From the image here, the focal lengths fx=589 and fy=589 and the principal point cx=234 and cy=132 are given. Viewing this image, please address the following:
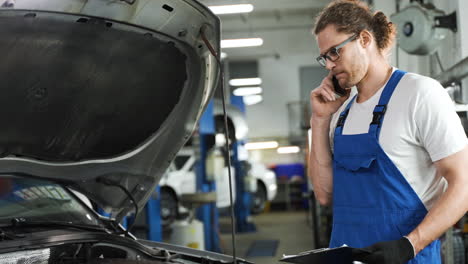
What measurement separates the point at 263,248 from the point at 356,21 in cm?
767

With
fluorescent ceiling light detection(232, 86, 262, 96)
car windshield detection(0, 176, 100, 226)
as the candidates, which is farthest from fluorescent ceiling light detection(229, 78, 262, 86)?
car windshield detection(0, 176, 100, 226)

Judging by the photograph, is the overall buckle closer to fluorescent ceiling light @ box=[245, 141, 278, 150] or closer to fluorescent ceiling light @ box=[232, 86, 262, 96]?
fluorescent ceiling light @ box=[232, 86, 262, 96]

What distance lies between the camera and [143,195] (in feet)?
9.16

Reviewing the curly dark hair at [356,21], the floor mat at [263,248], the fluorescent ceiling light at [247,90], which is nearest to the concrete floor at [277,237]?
the floor mat at [263,248]

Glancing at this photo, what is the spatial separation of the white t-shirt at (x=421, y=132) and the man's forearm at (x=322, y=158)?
327 mm

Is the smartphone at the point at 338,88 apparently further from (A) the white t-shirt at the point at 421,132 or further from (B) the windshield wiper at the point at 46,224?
(B) the windshield wiper at the point at 46,224

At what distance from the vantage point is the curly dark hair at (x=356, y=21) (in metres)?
1.87

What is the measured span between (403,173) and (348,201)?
8.7 inches

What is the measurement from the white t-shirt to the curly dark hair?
0.55 feet

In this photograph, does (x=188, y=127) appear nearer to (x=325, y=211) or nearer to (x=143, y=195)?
(x=143, y=195)

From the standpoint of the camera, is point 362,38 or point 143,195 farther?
point 143,195

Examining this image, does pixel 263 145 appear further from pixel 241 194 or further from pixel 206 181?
pixel 206 181

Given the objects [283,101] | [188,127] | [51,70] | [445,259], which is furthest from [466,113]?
[283,101]

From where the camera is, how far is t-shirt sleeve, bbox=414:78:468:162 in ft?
5.53
